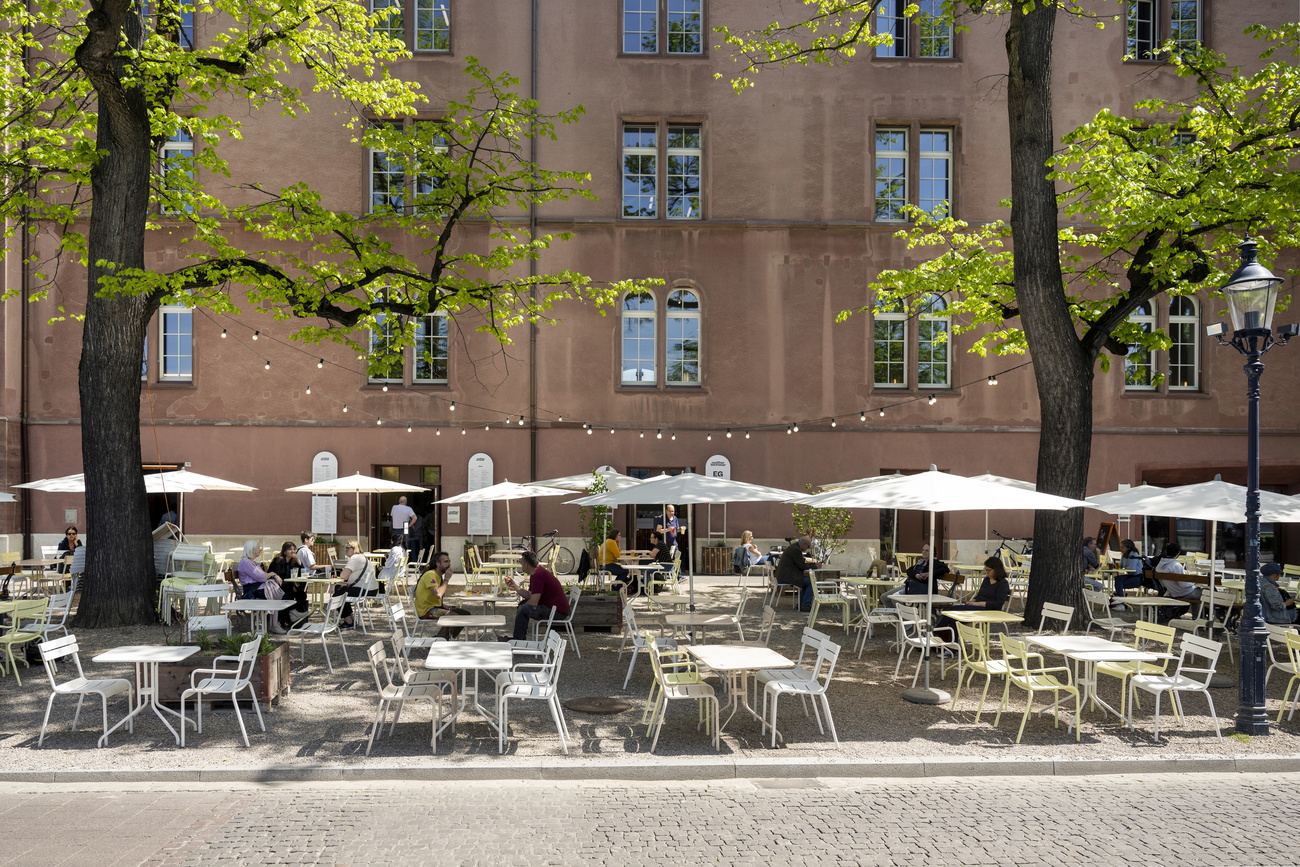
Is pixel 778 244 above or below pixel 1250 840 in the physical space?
above

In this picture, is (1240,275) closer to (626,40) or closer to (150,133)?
(150,133)

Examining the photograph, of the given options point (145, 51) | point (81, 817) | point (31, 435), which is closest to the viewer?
point (81, 817)

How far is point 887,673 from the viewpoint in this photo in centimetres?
1066

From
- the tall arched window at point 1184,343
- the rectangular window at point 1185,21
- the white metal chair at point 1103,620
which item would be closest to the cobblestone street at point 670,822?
the white metal chair at point 1103,620

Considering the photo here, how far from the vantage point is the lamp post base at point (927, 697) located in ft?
30.3

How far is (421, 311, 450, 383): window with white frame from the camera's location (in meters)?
21.5

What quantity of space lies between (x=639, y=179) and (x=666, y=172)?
0.67 meters

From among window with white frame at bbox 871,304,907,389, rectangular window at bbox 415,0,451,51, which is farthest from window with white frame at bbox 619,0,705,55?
window with white frame at bbox 871,304,907,389

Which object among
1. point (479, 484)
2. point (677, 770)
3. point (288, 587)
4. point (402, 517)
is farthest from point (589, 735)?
point (402, 517)

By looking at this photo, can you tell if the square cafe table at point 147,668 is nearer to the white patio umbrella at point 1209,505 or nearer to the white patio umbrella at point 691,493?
the white patio umbrella at point 691,493

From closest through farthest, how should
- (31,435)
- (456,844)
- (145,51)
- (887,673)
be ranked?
(456,844), (887,673), (145,51), (31,435)

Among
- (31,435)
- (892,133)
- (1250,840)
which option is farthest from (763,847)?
(31,435)

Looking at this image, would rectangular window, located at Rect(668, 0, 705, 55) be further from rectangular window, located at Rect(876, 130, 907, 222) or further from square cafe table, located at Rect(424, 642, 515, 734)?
square cafe table, located at Rect(424, 642, 515, 734)

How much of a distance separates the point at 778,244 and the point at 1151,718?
14.7 meters
